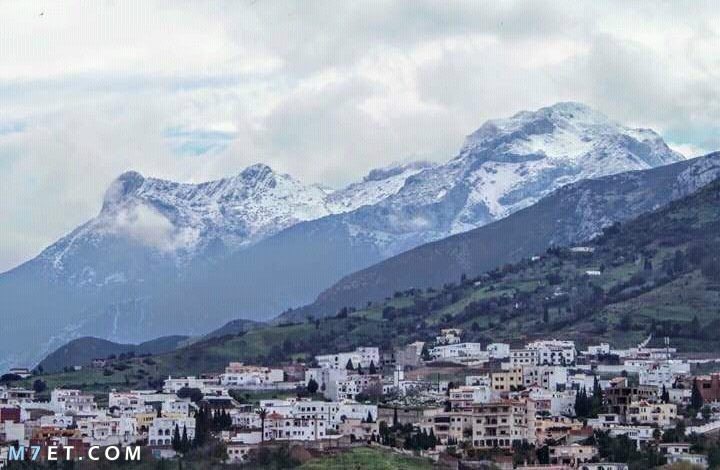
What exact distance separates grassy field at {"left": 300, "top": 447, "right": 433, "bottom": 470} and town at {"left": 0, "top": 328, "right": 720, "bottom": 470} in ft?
4.83

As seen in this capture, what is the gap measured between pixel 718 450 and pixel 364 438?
18420 mm

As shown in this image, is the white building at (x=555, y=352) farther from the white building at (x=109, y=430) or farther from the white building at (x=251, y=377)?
the white building at (x=109, y=430)

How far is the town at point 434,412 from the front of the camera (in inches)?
4833

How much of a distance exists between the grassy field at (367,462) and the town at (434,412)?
4.83 ft

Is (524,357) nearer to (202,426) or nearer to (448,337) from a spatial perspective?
(448,337)

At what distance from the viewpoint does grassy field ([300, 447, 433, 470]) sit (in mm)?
115375

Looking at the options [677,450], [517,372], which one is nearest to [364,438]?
[677,450]

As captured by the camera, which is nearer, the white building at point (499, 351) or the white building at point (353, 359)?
the white building at point (499, 351)

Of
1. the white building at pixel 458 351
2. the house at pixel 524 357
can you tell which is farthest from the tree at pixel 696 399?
the white building at pixel 458 351

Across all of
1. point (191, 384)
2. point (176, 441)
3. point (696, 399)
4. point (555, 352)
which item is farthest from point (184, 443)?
point (555, 352)

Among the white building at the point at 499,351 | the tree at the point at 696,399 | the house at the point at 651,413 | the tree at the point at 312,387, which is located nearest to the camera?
the house at the point at 651,413

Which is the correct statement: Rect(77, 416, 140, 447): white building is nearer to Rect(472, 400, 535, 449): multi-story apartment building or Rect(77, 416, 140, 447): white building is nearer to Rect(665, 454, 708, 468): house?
Rect(472, 400, 535, 449): multi-story apartment building

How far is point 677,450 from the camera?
119125 mm

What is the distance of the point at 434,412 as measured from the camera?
136 meters
